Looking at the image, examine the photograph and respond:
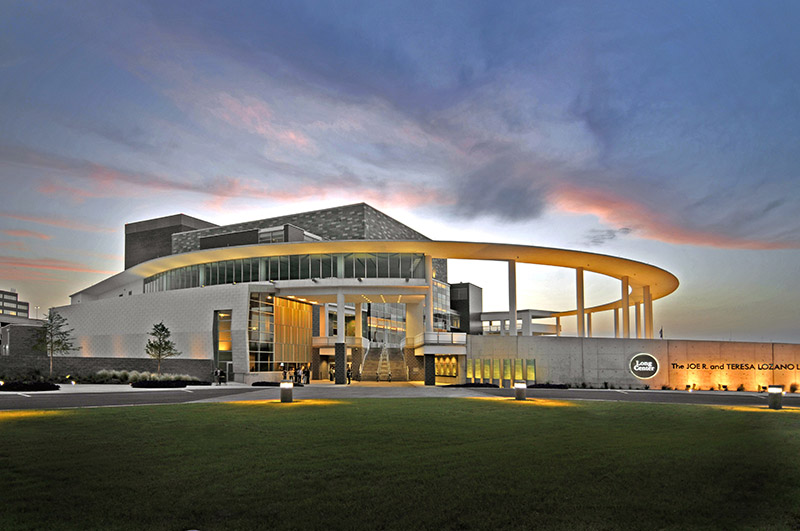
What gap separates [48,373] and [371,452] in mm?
40780

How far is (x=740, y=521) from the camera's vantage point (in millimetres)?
7730

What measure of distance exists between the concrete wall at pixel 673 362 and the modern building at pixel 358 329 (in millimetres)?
81

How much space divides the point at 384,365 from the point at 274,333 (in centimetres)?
1112

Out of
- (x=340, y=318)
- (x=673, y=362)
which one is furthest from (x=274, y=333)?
(x=673, y=362)

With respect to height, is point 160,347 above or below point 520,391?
above

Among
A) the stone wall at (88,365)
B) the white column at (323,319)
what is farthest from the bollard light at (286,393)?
the white column at (323,319)

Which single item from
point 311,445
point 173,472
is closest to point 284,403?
point 311,445

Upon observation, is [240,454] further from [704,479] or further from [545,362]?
[545,362]

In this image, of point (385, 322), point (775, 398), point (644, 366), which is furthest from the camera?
point (385, 322)

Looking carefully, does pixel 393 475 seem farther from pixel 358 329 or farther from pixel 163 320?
pixel 358 329

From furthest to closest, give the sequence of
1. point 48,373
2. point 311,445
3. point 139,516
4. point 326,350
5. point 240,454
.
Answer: point 326,350 → point 48,373 → point 311,445 → point 240,454 → point 139,516

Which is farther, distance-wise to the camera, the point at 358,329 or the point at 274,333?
the point at 358,329

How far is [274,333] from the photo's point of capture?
53000 mm

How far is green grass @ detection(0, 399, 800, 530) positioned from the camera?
7598mm
